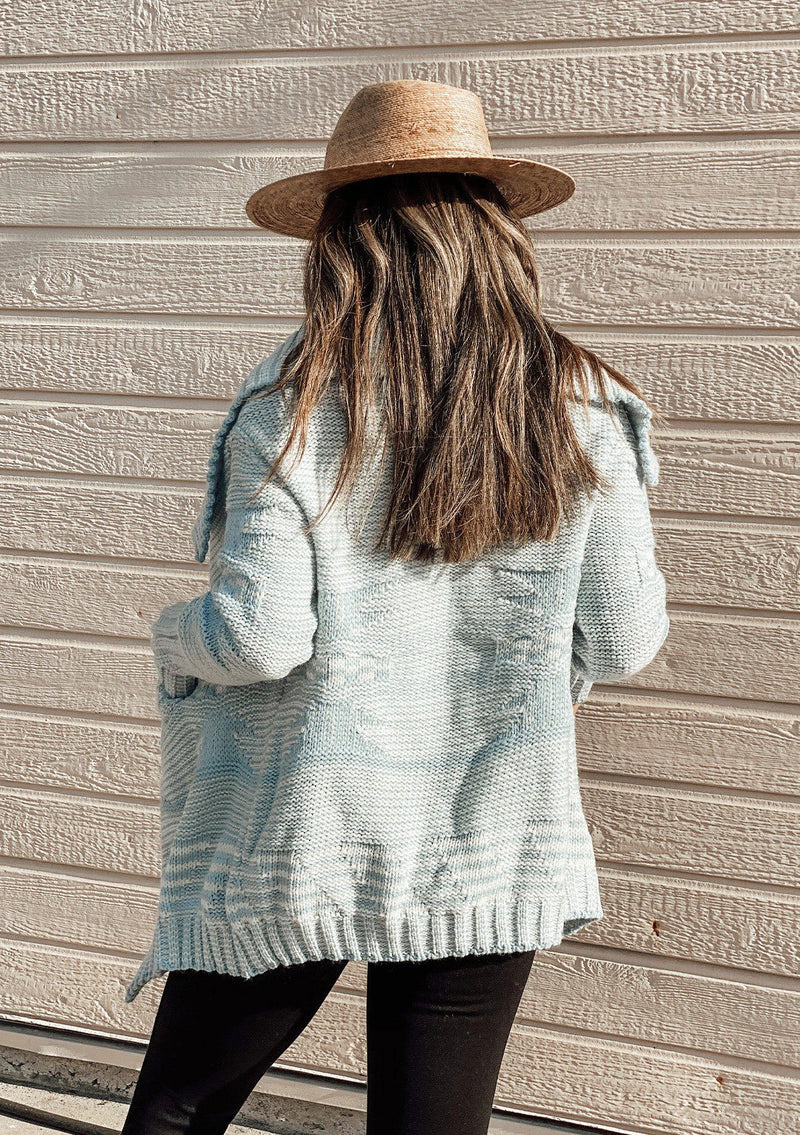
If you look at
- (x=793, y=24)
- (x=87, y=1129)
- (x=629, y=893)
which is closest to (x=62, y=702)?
(x=87, y=1129)

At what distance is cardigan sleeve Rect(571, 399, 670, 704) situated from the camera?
144 centimetres

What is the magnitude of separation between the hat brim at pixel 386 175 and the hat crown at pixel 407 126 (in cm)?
2

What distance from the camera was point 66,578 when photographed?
245cm

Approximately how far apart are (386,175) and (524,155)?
0.78 meters

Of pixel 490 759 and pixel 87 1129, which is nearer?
pixel 490 759

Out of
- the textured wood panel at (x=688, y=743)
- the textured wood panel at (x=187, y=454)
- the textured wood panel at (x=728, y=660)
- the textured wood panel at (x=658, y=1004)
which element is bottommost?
the textured wood panel at (x=658, y=1004)

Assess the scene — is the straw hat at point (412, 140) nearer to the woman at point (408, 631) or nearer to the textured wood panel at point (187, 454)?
the woman at point (408, 631)

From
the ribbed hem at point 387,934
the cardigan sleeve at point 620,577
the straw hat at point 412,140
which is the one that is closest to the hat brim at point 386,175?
the straw hat at point 412,140

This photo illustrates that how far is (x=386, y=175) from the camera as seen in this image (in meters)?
1.44

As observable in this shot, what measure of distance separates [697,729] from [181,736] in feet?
3.53

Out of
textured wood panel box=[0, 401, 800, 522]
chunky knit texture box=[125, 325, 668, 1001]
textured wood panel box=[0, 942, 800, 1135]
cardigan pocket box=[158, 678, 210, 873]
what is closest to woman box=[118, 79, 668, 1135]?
chunky knit texture box=[125, 325, 668, 1001]

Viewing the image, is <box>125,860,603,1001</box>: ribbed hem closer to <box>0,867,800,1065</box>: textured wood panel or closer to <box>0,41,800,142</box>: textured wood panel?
<box>0,867,800,1065</box>: textured wood panel

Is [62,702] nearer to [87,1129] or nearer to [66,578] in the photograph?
[66,578]

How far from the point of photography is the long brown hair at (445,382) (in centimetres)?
133
